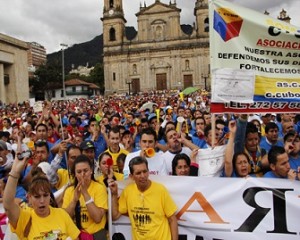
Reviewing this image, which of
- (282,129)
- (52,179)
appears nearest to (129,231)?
(52,179)

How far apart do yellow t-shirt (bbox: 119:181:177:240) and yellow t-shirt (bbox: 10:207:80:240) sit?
0.69m

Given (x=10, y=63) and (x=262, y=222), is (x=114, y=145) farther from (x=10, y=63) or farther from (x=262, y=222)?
(x=10, y=63)

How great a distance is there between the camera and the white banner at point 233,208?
12.8 feet

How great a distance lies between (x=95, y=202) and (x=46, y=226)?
26.8 inches

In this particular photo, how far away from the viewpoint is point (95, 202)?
3828 mm

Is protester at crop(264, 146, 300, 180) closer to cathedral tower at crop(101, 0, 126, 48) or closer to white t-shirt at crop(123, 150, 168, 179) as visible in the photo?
white t-shirt at crop(123, 150, 168, 179)

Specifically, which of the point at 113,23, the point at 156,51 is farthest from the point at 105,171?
the point at 113,23

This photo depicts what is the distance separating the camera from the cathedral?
220 ft

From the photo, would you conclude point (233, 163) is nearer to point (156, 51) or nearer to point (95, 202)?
point (95, 202)

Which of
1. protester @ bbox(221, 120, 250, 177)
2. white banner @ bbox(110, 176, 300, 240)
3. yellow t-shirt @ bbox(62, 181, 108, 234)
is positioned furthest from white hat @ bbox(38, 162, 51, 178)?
protester @ bbox(221, 120, 250, 177)

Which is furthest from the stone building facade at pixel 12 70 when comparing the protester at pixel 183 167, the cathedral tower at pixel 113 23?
the protester at pixel 183 167

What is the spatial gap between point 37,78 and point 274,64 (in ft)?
220

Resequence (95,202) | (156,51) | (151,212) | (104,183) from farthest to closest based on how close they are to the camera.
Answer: (156,51)
(104,183)
(95,202)
(151,212)

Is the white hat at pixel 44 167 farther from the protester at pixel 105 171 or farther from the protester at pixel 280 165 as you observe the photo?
the protester at pixel 280 165
